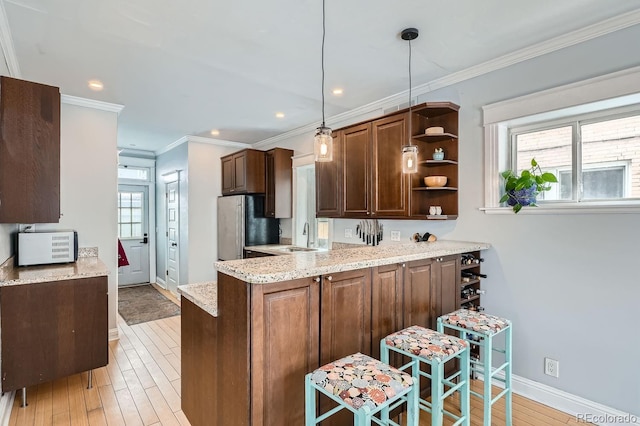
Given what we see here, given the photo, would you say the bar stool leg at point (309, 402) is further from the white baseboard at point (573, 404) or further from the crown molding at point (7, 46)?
the crown molding at point (7, 46)

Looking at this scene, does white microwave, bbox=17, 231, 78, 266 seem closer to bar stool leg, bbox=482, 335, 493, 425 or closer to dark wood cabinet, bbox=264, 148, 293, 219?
dark wood cabinet, bbox=264, 148, 293, 219

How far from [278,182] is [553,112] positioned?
339 centimetres

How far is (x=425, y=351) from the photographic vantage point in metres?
1.66

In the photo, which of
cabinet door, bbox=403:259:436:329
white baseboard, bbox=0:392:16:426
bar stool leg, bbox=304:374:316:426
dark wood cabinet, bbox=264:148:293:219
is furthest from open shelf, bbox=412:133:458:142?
white baseboard, bbox=0:392:16:426

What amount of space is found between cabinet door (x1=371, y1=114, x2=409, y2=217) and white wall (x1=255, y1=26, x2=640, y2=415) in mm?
515

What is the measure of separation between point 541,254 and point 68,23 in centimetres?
370

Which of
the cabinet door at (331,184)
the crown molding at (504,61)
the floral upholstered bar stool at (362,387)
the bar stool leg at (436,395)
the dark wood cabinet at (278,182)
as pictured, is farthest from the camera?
the dark wood cabinet at (278,182)

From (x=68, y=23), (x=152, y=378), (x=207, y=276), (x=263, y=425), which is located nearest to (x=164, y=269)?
(x=207, y=276)

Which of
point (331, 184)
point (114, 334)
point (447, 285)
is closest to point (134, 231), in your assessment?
point (114, 334)

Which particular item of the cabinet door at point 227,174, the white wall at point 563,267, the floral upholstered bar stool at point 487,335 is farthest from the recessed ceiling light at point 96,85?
the floral upholstered bar stool at point 487,335

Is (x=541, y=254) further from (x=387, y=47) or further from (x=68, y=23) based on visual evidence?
(x=68, y=23)

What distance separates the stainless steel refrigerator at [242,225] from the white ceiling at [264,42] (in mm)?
1748

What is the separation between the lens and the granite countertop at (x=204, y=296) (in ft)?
5.68

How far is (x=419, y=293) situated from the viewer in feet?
7.54
